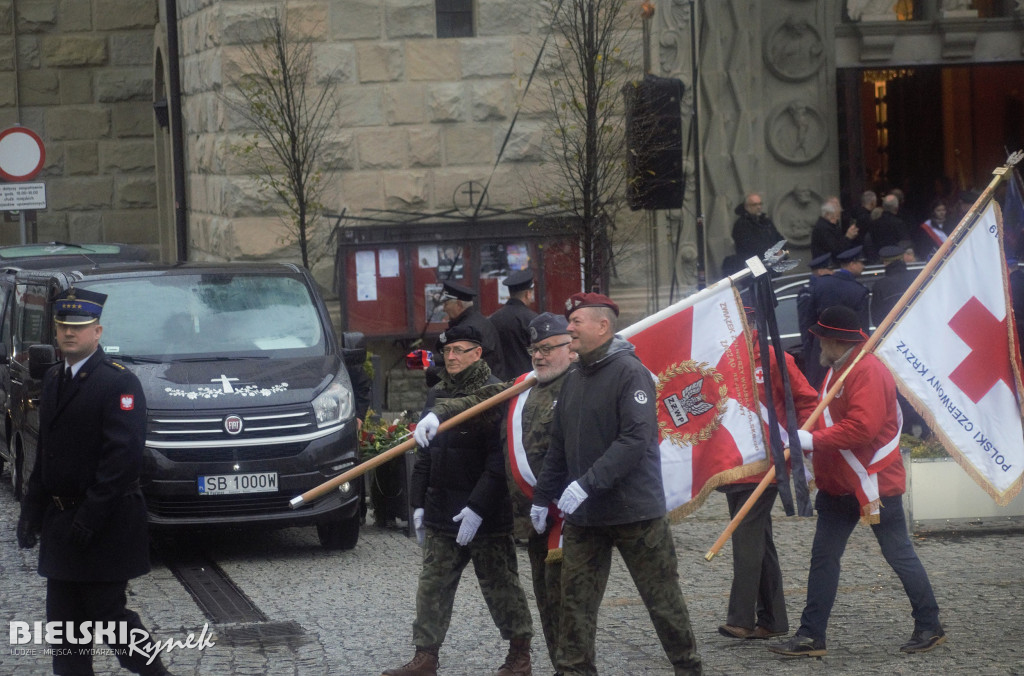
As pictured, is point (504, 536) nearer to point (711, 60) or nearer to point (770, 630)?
point (770, 630)

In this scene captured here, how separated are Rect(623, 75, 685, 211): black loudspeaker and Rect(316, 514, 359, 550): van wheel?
585 cm

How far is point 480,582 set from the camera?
23.8ft

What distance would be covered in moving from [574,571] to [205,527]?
3937 millimetres

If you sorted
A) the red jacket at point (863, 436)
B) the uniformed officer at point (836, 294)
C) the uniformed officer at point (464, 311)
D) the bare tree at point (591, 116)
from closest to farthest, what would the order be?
the red jacket at point (863, 436) → the uniformed officer at point (464, 311) → the uniformed officer at point (836, 294) → the bare tree at point (591, 116)

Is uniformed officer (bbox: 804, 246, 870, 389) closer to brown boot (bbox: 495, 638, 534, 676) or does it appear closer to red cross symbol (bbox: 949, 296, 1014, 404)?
red cross symbol (bbox: 949, 296, 1014, 404)

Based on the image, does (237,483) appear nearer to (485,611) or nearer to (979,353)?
(485,611)

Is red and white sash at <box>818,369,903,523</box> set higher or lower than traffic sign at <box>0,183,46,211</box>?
lower

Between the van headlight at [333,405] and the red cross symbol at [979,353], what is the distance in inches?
163

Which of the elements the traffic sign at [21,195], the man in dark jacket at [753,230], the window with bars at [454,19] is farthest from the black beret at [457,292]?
the traffic sign at [21,195]

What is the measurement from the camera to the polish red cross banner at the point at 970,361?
313 inches

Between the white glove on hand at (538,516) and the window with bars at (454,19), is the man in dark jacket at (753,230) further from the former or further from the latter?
the white glove on hand at (538,516)

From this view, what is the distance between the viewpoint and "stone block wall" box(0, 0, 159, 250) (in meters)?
24.4

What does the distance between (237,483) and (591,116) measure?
583 cm

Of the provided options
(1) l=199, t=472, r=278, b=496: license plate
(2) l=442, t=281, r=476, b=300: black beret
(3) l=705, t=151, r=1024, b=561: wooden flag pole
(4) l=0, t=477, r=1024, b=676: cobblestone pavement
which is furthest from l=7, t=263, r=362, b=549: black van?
(3) l=705, t=151, r=1024, b=561: wooden flag pole
